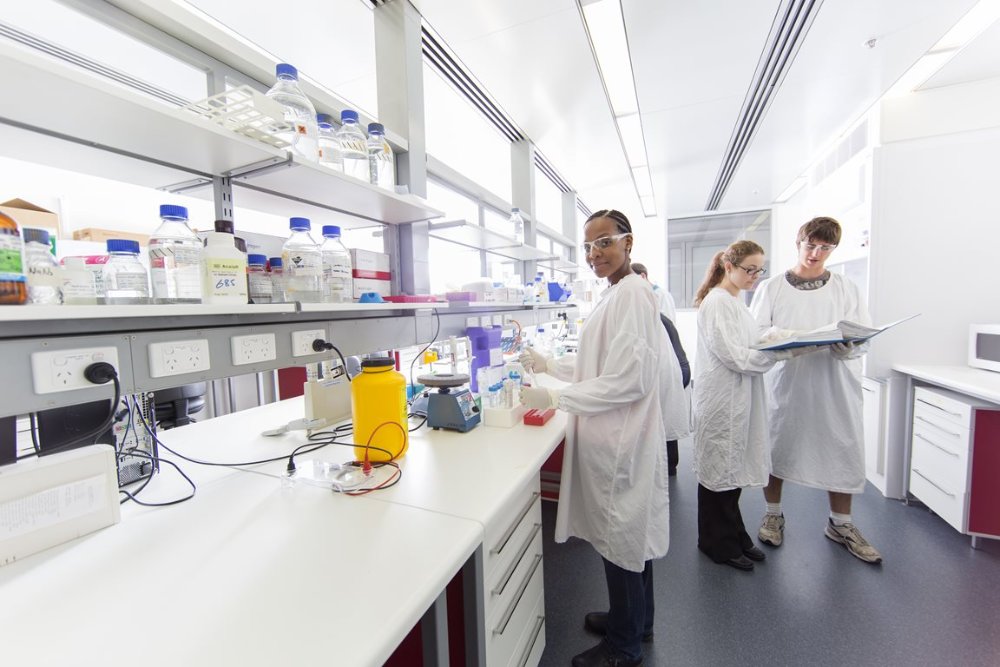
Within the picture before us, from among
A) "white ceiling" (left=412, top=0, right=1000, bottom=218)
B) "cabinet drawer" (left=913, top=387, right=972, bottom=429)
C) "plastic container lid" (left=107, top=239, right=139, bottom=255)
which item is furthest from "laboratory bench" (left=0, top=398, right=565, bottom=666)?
"cabinet drawer" (left=913, top=387, right=972, bottom=429)

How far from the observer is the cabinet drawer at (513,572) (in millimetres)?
970

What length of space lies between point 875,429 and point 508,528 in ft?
9.47

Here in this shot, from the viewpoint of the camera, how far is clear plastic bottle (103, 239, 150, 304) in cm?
82

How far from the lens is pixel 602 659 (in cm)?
134

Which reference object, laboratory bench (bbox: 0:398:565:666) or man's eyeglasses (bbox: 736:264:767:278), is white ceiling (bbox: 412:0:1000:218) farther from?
laboratory bench (bbox: 0:398:565:666)

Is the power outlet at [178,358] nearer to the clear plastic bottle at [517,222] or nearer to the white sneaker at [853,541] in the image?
the clear plastic bottle at [517,222]

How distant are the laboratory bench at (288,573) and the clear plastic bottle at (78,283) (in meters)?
0.50

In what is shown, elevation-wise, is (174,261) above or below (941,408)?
above

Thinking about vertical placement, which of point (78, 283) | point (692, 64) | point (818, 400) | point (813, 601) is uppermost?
point (692, 64)

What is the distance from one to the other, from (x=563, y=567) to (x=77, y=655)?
1.79 m

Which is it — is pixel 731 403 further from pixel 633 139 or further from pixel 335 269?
pixel 633 139

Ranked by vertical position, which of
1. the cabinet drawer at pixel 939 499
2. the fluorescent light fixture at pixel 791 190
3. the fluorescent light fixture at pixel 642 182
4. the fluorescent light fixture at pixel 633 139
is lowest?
the cabinet drawer at pixel 939 499

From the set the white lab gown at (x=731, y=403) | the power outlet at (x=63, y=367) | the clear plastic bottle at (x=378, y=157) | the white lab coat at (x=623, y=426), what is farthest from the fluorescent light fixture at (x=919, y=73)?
the power outlet at (x=63, y=367)

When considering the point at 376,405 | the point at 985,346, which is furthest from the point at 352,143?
the point at 985,346
